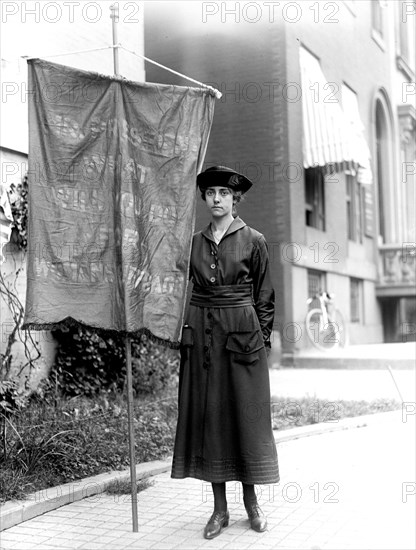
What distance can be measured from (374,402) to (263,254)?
224 inches

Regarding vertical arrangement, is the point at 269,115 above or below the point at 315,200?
above

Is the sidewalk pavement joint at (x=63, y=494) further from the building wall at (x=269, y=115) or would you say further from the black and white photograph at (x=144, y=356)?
the building wall at (x=269, y=115)

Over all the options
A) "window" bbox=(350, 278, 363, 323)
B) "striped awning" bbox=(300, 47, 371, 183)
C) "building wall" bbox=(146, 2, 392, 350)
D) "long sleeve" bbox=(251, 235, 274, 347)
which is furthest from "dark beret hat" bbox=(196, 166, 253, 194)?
"window" bbox=(350, 278, 363, 323)

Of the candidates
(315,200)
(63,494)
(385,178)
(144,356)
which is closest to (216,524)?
(63,494)

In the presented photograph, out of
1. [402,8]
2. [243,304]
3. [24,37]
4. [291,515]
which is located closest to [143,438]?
[291,515]

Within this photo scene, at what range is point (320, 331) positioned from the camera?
1592cm

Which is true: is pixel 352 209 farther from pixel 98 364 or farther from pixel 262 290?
pixel 262 290

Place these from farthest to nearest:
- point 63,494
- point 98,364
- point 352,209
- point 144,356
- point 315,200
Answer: point 352,209
point 315,200
point 144,356
point 98,364
point 63,494

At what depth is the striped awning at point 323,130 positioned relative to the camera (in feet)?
51.4

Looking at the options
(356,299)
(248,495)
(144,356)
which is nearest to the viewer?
(248,495)

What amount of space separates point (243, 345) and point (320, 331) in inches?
446

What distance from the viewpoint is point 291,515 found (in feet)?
17.4

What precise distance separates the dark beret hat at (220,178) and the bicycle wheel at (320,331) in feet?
35.4

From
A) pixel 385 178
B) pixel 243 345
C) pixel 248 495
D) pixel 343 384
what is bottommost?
pixel 343 384
